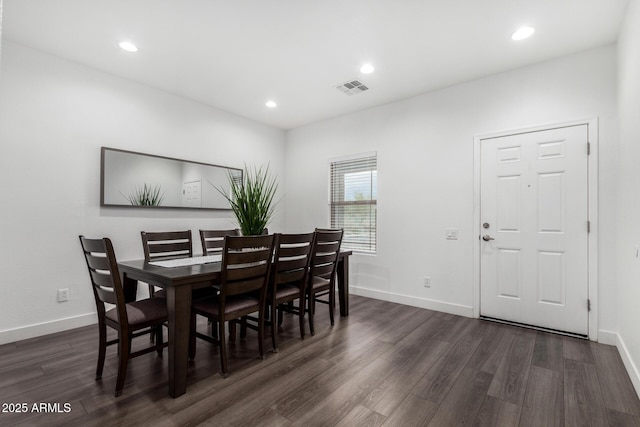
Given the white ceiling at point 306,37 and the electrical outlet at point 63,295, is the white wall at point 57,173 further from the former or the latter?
the white ceiling at point 306,37

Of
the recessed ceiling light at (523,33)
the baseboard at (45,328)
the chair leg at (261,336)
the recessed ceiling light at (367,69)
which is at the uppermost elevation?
the recessed ceiling light at (523,33)

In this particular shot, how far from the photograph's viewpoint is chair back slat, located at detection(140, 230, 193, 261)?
299 cm

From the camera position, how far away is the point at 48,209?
10.3 ft

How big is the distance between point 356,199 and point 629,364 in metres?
3.23

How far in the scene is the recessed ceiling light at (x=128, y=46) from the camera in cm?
298

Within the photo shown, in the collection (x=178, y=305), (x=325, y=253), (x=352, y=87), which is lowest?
(x=178, y=305)

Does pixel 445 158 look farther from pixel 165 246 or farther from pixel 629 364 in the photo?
pixel 165 246

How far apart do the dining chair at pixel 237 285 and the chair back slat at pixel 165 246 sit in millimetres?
812

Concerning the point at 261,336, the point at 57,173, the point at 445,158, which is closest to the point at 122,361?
the point at 261,336

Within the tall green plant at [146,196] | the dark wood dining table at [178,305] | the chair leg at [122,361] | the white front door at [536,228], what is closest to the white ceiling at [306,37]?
the white front door at [536,228]

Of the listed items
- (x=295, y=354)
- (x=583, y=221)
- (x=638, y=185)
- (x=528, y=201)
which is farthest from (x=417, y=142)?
(x=295, y=354)

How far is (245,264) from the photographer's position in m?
2.47

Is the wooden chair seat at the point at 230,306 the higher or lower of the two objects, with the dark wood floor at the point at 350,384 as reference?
higher

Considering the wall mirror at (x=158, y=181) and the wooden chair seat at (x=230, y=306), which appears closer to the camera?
the wooden chair seat at (x=230, y=306)
